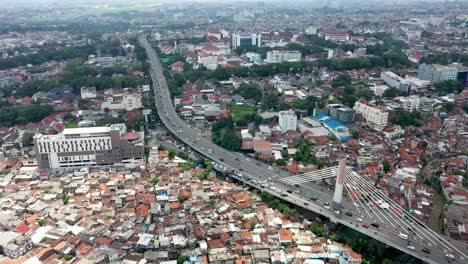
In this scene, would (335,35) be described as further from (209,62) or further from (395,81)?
(395,81)

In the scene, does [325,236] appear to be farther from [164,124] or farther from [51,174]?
[164,124]

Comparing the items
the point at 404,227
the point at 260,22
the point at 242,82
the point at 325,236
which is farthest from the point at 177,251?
the point at 260,22

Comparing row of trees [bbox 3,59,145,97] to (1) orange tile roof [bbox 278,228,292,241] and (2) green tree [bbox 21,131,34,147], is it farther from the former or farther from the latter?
(1) orange tile roof [bbox 278,228,292,241]

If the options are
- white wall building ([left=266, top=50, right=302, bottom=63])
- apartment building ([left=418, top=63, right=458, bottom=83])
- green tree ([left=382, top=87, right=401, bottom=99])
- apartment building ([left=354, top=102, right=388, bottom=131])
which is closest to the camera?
apartment building ([left=354, top=102, right=388, bottom=131])

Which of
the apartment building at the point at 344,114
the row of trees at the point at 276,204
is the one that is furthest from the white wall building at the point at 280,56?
the row of trees at the point at 276,204

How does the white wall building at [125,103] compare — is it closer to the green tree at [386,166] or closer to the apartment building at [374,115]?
the apartment building at [374,115]

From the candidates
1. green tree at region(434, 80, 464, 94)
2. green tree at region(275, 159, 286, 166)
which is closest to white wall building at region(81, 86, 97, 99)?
green tree at region(275, 159, 286, 166)

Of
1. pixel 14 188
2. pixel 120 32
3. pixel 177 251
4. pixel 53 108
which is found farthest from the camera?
pixel 120 32
